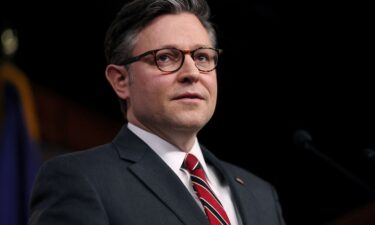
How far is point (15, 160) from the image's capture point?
→ 119 inches

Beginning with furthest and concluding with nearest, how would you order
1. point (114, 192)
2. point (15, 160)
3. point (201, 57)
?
1. point (15, 160)
2. point (201, 57)
3. point (114, 192)

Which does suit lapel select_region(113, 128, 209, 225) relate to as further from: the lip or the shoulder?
the lip

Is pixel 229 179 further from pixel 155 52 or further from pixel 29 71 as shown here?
pixel 29 71

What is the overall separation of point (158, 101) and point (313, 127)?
57.0 inches

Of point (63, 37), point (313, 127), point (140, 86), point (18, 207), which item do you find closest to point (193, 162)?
point (140, 86)

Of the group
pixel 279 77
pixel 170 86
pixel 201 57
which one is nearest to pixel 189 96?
pixel 170 86

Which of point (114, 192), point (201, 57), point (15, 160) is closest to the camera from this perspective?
point (114, 192)

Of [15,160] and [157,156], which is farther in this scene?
[15,160]

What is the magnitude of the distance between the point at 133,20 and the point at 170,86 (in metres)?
0.27

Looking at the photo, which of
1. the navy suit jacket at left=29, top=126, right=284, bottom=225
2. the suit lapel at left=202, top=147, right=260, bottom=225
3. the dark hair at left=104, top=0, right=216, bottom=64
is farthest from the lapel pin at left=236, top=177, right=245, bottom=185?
the dark hair at left=104, top=0, right=216, bottom=64

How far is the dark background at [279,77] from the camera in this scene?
8.99 feet

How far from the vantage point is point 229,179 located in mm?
1746

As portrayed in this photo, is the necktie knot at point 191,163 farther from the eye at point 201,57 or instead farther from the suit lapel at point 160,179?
the eye at point 201,57

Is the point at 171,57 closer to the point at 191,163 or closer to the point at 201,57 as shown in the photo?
the point at 201,57
